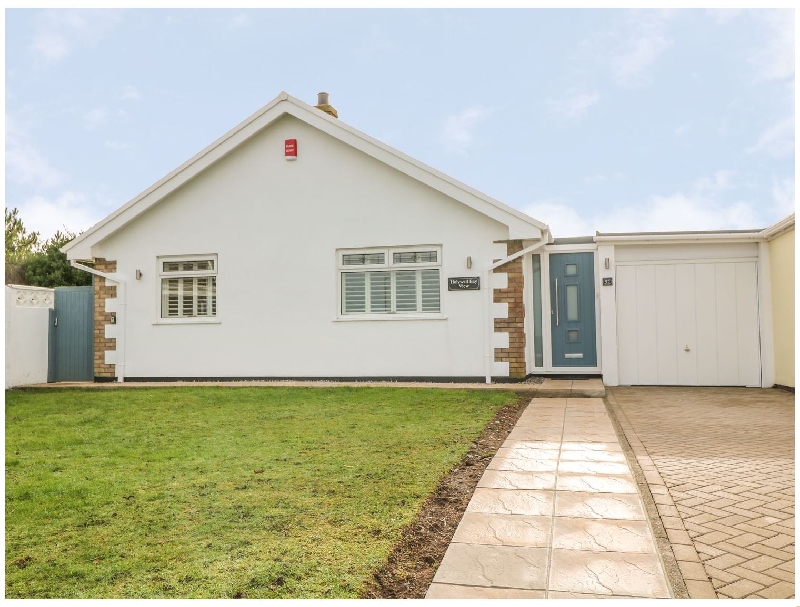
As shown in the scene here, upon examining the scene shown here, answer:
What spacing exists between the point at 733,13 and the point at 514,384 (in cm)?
612

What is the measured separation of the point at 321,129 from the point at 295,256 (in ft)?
7.64

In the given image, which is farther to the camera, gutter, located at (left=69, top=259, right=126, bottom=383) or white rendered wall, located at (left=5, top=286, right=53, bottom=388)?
gutter, located at (left=69, top=259, right=126, bottom=383)

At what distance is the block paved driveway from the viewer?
3.08m

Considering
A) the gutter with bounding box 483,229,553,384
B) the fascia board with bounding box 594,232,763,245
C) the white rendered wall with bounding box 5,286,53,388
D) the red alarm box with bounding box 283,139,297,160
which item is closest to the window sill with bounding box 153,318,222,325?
the white rendered wall with bounding box 5,286,53,388

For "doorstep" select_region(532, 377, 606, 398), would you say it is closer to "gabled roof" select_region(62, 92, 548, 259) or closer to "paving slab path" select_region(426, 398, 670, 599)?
"gabled roof" select_region(62, 92, 548, 259)

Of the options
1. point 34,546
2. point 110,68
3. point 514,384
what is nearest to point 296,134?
point 110,68

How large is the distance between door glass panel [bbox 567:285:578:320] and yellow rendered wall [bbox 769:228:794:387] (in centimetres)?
326

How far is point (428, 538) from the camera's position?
3.49 m

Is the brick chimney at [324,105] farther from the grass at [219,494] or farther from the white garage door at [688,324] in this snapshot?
the grass at [219,494]

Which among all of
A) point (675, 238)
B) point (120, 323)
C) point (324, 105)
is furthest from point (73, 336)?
point (675, 238)

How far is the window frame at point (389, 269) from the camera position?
1149 cm

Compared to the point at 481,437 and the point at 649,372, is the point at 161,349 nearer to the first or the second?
the point at 481,437

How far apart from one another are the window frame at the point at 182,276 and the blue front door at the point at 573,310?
6.25 m

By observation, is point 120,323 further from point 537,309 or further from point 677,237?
point 677,237
